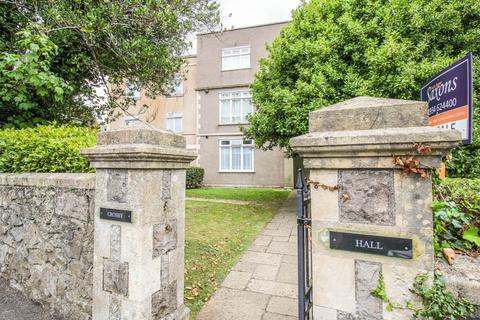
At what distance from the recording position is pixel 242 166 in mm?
15297

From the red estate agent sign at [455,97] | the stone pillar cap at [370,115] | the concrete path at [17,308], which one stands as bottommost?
the concrete path at [17,308]

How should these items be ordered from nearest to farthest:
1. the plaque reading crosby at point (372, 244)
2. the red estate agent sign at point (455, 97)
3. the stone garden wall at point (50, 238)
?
the plaque reading crosby at point (372, 244) → the red estate agent sign at point (455, 97) → the stone garden wall at point (50, 238)

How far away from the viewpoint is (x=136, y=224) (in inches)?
86.2

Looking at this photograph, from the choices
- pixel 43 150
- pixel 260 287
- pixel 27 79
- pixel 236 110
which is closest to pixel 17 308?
pixel 43 150

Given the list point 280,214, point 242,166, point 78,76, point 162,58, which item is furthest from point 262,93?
point 242,166

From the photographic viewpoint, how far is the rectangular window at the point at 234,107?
50.1 feet

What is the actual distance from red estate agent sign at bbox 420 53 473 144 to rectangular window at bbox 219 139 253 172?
11.9m

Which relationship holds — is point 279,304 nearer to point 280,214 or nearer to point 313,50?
point 280,214

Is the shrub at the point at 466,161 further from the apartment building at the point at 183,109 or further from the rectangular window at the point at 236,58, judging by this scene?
the apartment building at the point at 183,109

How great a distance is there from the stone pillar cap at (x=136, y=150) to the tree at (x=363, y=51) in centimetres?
489

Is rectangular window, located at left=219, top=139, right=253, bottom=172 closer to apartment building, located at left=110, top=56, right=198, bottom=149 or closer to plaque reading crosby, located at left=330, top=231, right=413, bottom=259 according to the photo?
apartment building, located at left=110, top=56, right=198, bottom=149

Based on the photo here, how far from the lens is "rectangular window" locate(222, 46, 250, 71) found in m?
15.3

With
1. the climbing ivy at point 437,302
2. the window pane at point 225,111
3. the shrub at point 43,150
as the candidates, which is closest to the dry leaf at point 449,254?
the climbing ivy at point 437,302

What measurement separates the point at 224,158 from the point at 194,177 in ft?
7.46
